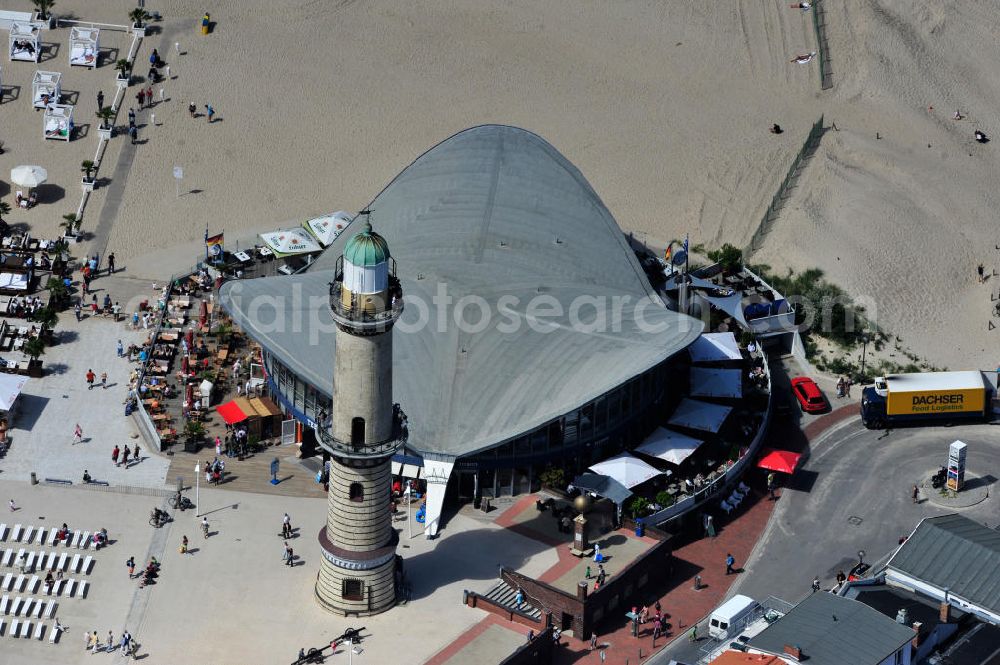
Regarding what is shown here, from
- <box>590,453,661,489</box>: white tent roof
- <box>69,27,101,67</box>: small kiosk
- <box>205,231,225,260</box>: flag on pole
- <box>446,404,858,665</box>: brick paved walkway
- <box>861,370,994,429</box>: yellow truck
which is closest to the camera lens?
<box>446,404,858,665</box>: brick paved walkway

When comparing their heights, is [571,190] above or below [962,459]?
above

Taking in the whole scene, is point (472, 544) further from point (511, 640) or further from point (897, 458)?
point (897, 458)

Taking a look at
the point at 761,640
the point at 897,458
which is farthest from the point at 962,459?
the point at 761,640

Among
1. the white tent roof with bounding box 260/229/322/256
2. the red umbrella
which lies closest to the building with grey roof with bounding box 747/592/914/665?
the red umbrella

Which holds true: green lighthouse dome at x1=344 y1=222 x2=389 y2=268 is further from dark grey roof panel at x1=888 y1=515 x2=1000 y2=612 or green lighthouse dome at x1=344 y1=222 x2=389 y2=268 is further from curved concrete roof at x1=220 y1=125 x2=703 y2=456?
dark grey roof panel at x1=888 y1=515 x2=1000 y2=612

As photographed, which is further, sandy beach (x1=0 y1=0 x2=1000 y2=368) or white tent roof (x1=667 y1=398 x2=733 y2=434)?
sandy beach (x1=0 y1=0 x2=1000 y2=368)

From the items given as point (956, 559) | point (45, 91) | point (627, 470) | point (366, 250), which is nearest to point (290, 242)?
point (45, 91)

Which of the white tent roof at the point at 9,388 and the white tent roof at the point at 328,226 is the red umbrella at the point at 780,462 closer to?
the white tent roof at the point at 328,226
